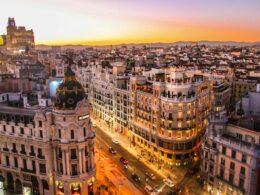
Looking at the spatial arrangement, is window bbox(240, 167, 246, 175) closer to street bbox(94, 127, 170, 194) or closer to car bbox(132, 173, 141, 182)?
street bbox(94, 127, 170, 194)

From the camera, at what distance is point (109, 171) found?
98375mm

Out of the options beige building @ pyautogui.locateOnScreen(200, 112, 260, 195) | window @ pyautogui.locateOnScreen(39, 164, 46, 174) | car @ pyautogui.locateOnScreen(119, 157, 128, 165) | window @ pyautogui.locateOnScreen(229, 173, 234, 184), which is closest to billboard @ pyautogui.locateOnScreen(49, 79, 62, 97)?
window @ pyautogui.locateOnScreen(39, 164, 46, 174)

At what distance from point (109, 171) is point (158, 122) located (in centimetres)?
2504

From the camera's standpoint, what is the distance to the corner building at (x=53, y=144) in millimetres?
77500

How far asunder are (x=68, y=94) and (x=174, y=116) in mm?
40398

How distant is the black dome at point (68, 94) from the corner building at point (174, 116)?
3538cm

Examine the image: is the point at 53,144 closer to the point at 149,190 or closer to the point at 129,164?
the point at 149,190

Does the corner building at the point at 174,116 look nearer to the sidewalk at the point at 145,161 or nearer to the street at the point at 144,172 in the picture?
the sidewalk at the point at 145,161

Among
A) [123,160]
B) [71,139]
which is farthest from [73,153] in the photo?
[123,160]

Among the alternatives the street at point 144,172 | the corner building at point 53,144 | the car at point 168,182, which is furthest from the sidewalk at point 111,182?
the car at point 168,182

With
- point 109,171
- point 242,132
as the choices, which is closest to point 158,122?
point 109,171

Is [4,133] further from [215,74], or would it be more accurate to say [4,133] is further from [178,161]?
[215,74]

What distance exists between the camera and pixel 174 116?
4011 inches

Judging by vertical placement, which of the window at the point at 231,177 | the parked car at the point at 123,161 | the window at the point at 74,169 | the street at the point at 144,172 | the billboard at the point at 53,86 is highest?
the billboard at the point at 53,86
